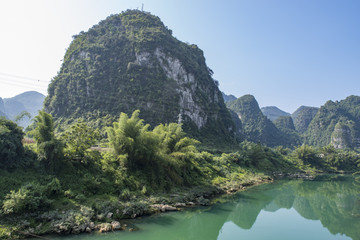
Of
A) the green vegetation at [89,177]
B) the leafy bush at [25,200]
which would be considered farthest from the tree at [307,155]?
the leafy bush at [25,200]

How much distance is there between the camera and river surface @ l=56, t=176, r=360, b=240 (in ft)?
42.9

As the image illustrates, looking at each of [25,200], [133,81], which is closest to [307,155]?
[133,81]

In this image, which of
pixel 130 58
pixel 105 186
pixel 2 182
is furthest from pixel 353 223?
Result: pixel 130 58

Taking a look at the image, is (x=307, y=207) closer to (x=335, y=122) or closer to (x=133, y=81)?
(x=133, y=81)

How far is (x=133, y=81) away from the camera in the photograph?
53094 millimetres

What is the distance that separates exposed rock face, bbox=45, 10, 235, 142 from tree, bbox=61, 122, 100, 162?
29.4 meters

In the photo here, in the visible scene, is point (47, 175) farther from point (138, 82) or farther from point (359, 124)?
point (359, 124)

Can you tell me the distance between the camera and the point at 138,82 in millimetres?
53312

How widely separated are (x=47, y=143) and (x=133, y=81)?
132 feet

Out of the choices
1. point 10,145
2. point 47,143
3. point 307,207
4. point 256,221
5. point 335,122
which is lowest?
point 307,207

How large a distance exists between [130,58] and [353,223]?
5417 centimetres

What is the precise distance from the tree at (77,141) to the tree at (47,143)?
1.02m

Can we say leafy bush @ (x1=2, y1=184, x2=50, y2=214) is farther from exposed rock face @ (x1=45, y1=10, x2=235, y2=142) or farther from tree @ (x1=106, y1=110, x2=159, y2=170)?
exposed rock face @ (x1=45, y1=10, x2=235, y2=142)

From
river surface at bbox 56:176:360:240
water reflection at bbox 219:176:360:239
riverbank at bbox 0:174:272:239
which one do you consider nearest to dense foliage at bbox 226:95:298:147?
water reflection at bbox 219:176:360:239
